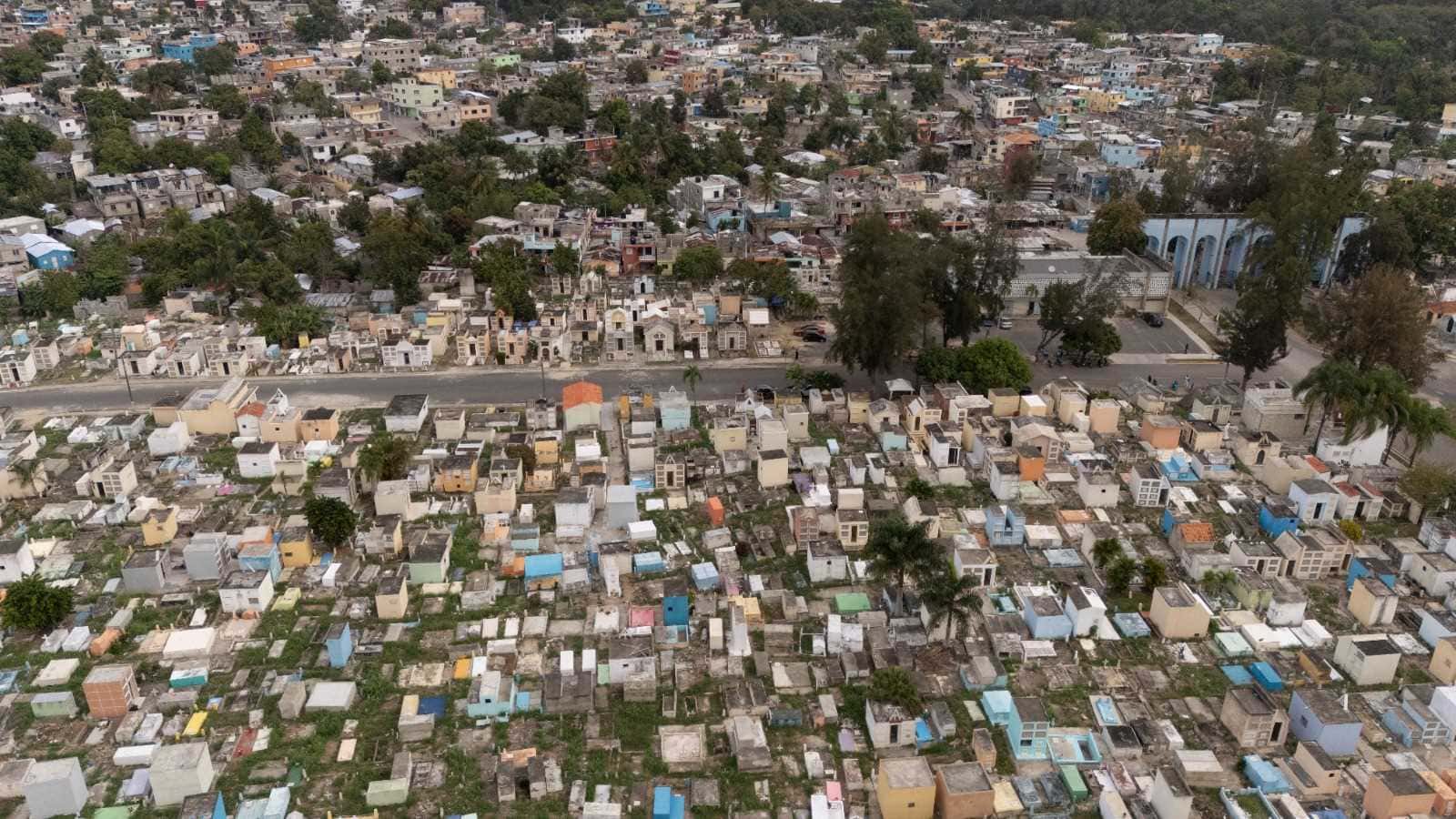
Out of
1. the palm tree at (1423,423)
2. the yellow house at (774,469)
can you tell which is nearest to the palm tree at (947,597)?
the yellow house at (774,469)

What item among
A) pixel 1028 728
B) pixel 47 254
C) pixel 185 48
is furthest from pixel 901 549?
pixel 185 48

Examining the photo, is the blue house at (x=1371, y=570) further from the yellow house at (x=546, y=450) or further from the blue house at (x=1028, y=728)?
the yellow house at (x=546, y=450)

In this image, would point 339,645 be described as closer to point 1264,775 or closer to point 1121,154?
point 1264,775

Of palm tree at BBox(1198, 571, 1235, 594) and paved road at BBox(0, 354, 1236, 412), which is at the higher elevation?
palm tree at BBox(1198, 571, 1235, 594)

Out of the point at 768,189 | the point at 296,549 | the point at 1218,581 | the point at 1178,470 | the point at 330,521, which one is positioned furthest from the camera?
the point at 768,189

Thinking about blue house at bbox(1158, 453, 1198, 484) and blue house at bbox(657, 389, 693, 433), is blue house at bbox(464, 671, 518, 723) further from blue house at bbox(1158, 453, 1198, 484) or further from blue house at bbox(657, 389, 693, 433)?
blue house at bbox(1158, 453, 1198, 484)

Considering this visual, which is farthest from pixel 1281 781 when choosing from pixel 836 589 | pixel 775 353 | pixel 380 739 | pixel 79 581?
pixel 79 581

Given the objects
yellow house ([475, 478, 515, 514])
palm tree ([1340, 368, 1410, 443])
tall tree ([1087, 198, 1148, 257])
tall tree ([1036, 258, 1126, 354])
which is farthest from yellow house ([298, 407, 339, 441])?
tall tree ([1087, 198, 1148, 257])
